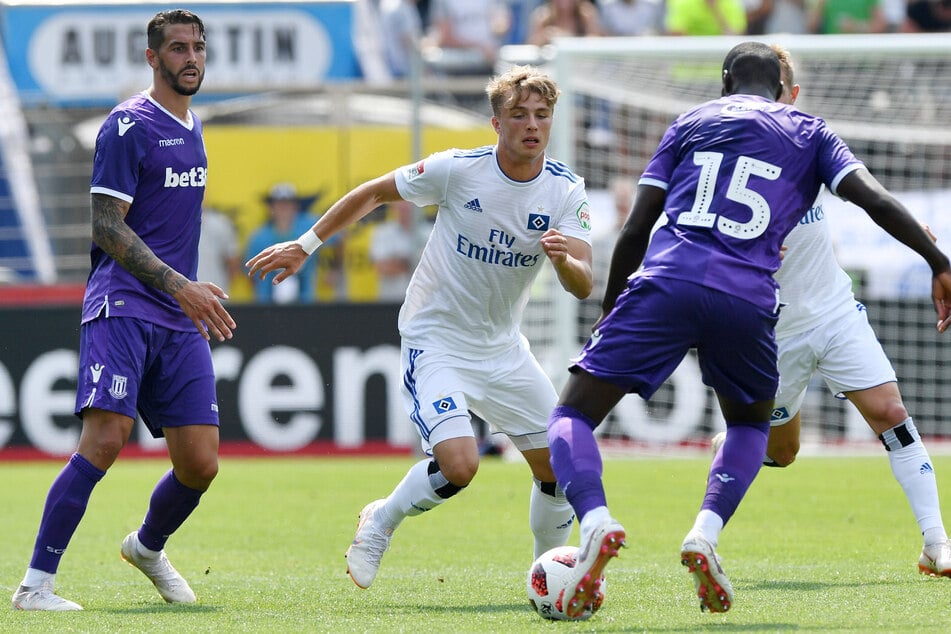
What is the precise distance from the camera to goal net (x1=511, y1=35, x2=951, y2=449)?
14852 millimetres

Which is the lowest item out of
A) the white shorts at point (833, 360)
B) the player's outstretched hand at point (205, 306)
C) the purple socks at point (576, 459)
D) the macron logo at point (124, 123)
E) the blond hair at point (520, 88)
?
the white shorts at point (833, 360)

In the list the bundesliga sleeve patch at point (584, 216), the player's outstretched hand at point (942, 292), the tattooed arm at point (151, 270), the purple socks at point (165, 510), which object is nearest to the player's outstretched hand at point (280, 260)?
the tattooed arm at point (151, 270)

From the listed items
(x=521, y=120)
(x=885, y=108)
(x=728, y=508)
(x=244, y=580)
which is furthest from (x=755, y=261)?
(x=885, y=108)

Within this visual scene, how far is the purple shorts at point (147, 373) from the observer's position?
6695mm

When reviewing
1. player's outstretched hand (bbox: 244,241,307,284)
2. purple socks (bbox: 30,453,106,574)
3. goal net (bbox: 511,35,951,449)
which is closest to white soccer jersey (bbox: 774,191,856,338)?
player's outstretched hand (bbox: 244,241,307,284)

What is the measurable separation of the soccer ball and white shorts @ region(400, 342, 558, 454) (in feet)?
3.54

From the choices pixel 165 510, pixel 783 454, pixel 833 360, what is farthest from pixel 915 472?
pixel 165 510

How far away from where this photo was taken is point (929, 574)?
23.2ft

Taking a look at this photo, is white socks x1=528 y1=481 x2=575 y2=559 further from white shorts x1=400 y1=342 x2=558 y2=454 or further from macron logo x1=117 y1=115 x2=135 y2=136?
macron logo x1=117 y1=115 x2=135 y2=136

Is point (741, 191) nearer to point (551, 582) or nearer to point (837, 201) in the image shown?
point (551, 582)

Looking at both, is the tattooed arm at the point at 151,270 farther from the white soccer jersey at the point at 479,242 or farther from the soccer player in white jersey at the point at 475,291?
the white soccer jersey at the point at 479,242

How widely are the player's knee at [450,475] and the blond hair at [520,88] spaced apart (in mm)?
1582

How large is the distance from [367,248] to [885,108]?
5.48 meters

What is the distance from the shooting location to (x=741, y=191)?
566cm
